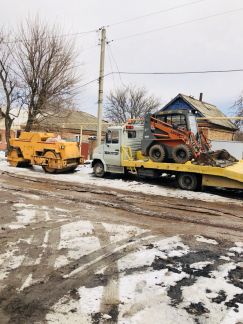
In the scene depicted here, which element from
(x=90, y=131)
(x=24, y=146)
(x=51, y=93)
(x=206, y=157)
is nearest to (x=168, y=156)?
(x=206, y=157)

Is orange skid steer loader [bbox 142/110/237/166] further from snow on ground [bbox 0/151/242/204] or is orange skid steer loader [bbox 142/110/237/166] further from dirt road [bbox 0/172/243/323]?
dirt road [bbox 0/172/243/323]

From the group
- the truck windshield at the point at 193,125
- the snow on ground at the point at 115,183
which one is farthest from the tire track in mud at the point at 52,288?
the truck windshield at the point at 193,125

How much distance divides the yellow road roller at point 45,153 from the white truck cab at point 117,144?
2.02 metres

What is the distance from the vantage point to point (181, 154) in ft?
42.5

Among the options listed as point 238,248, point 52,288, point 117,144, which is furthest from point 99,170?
point 52,288

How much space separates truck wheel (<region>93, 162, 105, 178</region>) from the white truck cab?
0.17ft

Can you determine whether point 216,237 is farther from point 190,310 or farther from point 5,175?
point 5,175

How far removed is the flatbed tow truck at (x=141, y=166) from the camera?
1170cm

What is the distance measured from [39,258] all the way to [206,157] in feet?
26.9

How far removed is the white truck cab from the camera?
14.6 m

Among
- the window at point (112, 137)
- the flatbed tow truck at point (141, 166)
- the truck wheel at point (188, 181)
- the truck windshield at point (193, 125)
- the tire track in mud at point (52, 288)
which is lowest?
the tire track in mud at point (52, 288)

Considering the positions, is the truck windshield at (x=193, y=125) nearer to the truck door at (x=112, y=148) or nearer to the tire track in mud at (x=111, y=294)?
the truck door at (x=112, y=148)

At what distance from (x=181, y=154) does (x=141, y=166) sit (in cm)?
172

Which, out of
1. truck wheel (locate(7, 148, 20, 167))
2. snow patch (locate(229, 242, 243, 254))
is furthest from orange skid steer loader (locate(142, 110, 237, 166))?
truck wheel (locate(7, 148, 20, 167))
